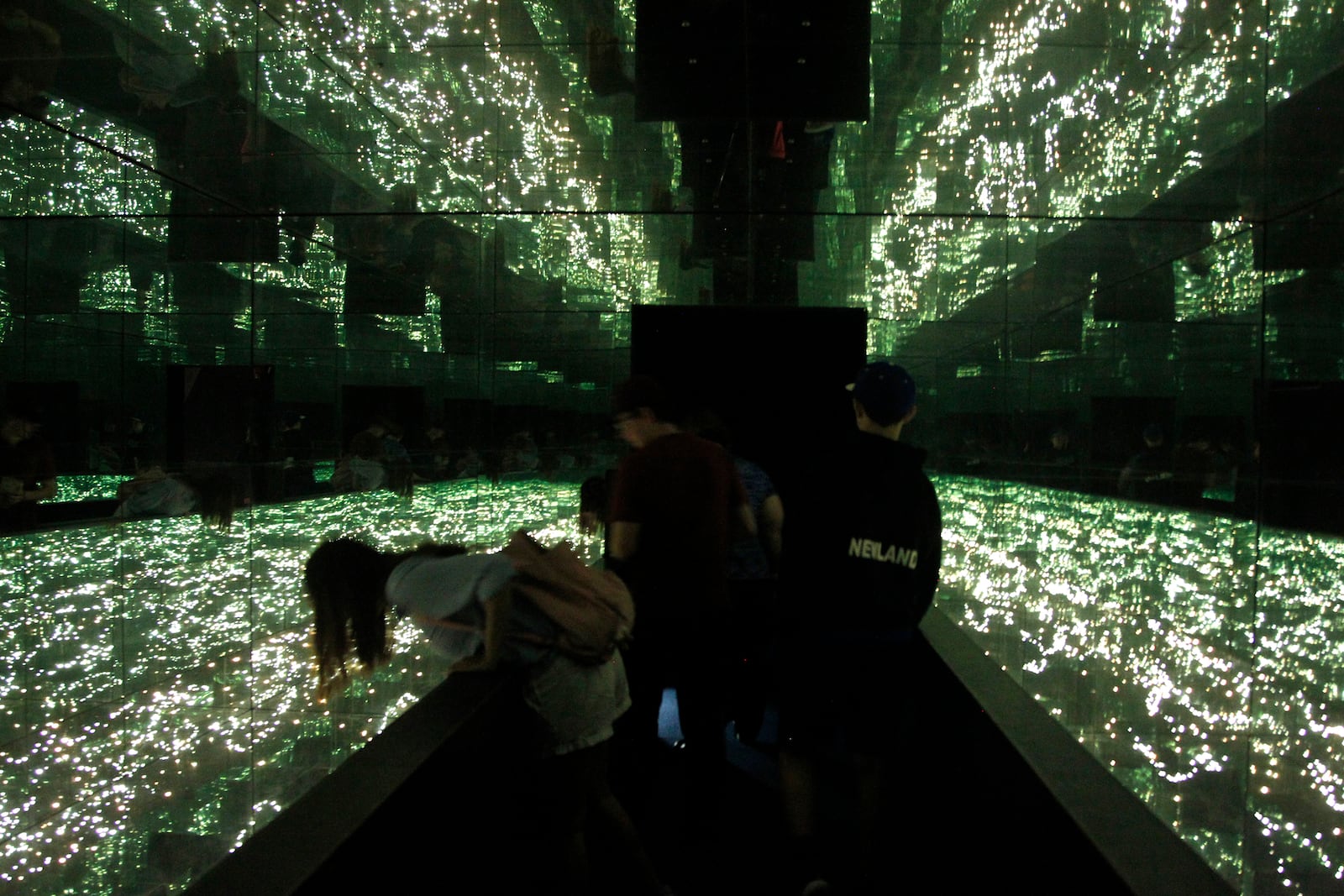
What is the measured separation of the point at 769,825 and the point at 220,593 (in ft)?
26.0

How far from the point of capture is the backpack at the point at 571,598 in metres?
2.77

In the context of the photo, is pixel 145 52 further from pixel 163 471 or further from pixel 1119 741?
pixel 1119 741

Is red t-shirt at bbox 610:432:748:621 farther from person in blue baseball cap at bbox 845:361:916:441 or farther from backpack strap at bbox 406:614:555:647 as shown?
person in blue baseball cap at bbox 845:361:916:441

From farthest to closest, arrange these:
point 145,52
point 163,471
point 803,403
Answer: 1. point 163,471
2. point 145,52
3. point 803,403

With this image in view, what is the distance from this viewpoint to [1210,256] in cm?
1438

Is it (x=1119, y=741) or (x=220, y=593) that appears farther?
(x=220, y=593)

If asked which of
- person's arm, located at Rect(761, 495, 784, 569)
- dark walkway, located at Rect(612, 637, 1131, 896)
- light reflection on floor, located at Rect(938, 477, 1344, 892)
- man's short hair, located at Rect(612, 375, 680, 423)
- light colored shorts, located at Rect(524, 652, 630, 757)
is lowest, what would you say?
light reflection on floor, located at Rect(938, 477, 1344, 892)

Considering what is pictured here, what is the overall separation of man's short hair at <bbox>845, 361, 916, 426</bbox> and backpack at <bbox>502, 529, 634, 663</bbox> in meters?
0.84

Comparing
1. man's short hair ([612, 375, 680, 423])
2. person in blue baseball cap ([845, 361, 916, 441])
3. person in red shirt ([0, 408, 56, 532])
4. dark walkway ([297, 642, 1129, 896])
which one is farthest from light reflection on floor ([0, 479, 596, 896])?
person in blue baseball cap ([845, 361, 916, 441])

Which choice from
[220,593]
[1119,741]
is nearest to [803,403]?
[1119,741]

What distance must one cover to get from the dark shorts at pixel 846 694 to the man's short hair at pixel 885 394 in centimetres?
57

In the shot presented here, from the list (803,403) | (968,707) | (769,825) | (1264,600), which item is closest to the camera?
(968,707)

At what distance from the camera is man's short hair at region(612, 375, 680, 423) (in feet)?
11.8

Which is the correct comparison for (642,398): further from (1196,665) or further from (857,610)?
(1196,665)
